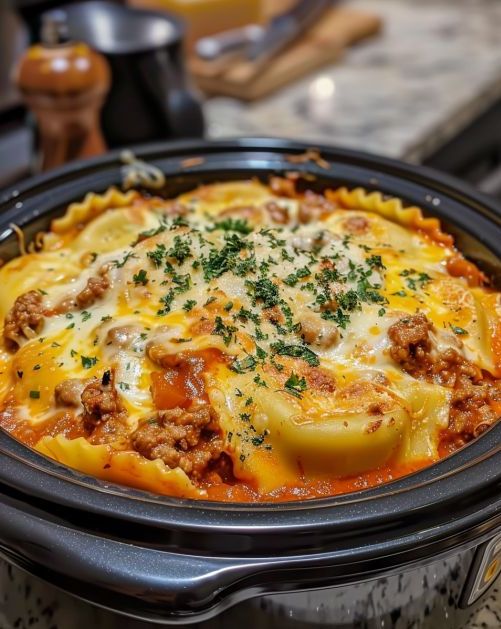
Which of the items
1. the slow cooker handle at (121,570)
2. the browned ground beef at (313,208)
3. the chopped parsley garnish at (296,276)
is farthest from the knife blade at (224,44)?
the slow cooker handle at (121,570)

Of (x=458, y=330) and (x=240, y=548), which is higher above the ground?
(x=458, y=330)

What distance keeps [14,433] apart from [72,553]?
0.41 m

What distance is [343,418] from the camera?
1261mm

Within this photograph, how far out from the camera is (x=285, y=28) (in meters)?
4.09

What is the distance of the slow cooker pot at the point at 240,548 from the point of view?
963mm

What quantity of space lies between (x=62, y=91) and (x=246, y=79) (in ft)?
4.77

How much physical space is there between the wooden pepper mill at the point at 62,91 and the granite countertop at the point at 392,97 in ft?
2.87

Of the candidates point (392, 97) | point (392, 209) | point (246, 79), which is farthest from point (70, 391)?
point (392, 97)

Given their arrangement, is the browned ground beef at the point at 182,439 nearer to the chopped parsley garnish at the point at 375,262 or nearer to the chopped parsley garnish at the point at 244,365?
the chopped parsley garnish at the point at 244,365

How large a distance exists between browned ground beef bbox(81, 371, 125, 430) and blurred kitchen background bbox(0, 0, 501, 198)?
146 cm

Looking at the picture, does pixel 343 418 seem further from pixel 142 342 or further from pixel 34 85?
pixel 34 85

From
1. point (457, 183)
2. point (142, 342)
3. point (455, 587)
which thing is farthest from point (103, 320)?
point (457, 183)

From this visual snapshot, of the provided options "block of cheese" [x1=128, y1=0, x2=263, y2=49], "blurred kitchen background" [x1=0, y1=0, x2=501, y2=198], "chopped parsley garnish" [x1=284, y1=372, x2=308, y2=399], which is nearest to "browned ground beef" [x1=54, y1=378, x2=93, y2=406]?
"chopped parsley garnish" [x1=284, y1=372, x2=308, y2=399]

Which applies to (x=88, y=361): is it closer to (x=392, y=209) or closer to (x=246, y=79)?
(x=392, y=209)
